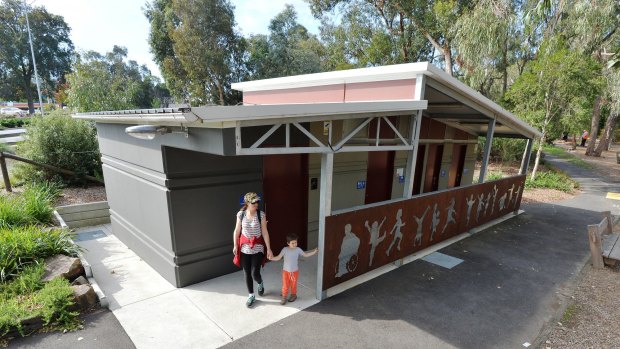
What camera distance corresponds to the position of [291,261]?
14.3 feet

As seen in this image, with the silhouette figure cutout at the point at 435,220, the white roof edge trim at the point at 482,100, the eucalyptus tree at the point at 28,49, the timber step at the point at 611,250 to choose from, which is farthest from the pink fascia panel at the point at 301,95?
the eucalyptus tree at the point at 28,49

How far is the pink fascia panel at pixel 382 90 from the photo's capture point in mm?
5559

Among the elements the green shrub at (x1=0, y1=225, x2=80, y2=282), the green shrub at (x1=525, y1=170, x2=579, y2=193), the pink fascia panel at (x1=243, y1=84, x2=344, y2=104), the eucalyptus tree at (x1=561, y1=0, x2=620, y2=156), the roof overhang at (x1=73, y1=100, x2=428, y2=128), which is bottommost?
the green shrub at (x1=525, y1=170, x2=579, y2=193)

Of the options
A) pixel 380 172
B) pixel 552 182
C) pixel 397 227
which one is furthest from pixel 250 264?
pixel 552 182

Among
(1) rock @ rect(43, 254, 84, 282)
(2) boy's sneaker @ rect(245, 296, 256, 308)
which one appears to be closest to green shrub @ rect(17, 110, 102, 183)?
(1) rock @ rect(43, 254, 84, 282)

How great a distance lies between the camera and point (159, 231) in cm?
514

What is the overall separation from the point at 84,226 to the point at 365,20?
20395 millimetres

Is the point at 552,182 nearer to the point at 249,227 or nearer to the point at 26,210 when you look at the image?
the point at 249,227

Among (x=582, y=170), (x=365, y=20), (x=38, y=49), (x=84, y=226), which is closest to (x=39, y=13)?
(x=38, y=49)

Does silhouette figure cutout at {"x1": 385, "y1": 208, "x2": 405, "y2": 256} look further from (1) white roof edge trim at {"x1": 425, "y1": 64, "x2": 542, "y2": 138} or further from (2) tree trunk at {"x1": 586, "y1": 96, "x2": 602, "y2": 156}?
(2) tree trunk at {"x1": 586, "y1": 96, "x2": 602, "y2": 156}

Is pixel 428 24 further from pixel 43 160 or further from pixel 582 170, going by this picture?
pixel 43 160

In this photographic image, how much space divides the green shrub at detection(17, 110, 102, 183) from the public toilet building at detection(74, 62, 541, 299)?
328 cm

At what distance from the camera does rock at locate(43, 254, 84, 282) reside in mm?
4570

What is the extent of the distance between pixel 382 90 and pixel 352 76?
83 centimetres
